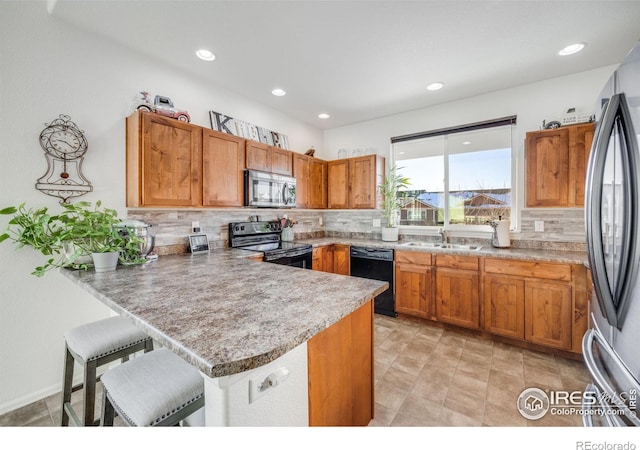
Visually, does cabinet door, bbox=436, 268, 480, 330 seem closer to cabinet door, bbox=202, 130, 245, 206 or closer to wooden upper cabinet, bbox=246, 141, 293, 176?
wooden upper cabinet, bbox=246, 141, 293, 176

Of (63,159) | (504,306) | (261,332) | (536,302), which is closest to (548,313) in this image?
(536,302)

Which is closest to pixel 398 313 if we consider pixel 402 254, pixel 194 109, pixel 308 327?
pixel 402 254

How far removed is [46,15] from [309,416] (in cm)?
316

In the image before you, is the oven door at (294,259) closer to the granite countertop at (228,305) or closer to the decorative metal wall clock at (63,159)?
the granite countertop at (228,305)

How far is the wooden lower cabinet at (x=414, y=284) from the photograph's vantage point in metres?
3.09

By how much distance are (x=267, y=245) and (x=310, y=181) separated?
1245mm

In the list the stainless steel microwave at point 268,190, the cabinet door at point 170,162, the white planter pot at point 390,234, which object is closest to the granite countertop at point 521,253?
the white planter pot at point 390,234

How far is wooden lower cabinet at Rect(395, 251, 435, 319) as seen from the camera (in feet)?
10.1

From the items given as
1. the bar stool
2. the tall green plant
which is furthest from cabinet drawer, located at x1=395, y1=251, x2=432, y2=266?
the bar stool

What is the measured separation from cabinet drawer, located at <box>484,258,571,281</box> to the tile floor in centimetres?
73

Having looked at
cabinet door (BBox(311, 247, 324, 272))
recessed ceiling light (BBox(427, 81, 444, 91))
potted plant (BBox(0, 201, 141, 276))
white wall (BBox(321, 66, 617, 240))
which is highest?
recessed ceiling light (BBox(427, 81, 444, 91))

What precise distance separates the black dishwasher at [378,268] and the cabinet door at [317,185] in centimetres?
93

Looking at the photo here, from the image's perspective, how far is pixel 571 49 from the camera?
2.34 metres

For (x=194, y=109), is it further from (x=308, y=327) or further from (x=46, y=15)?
(x=308, y=327)
